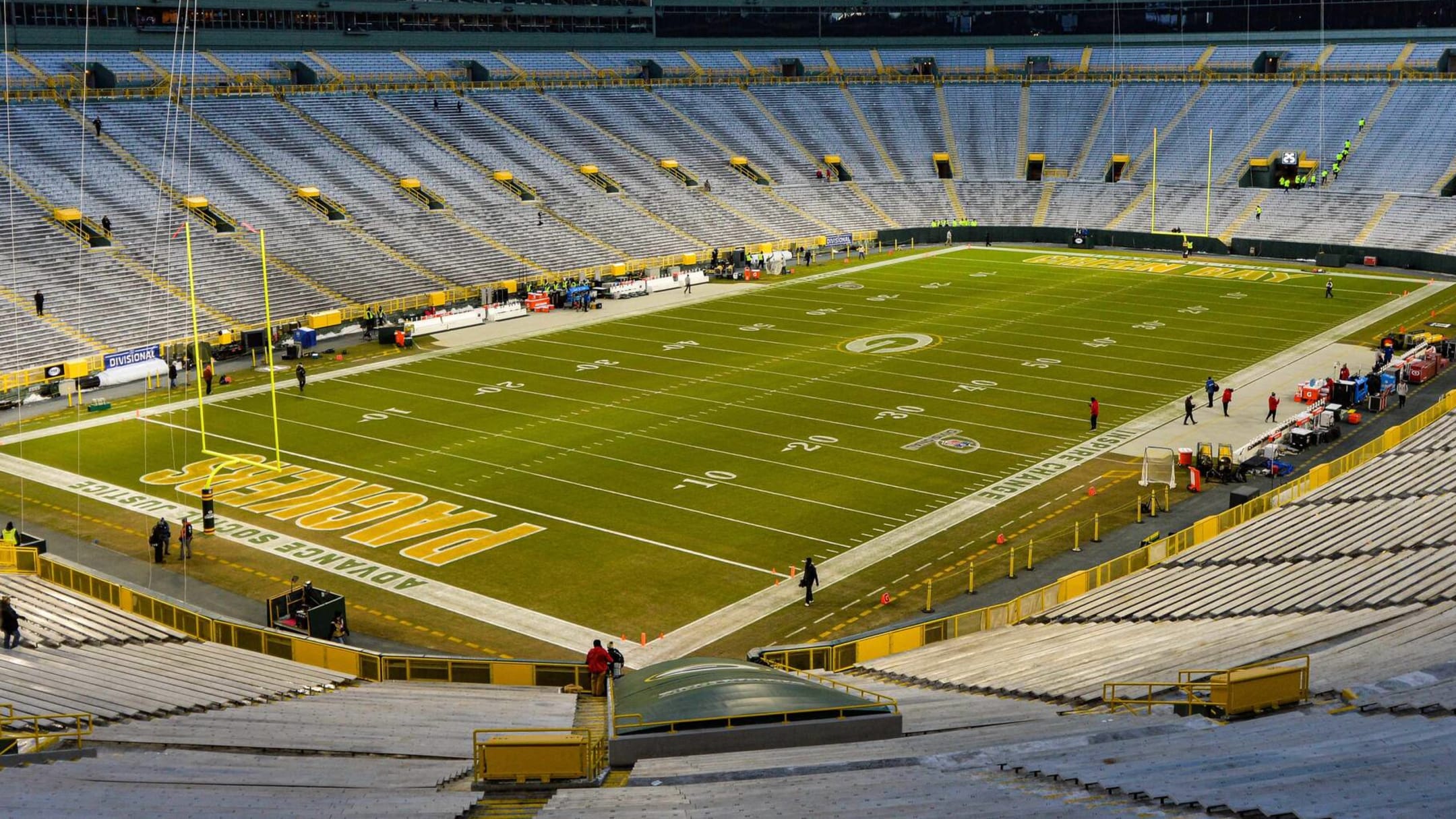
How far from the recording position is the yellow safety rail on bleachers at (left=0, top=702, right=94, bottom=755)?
1453cm

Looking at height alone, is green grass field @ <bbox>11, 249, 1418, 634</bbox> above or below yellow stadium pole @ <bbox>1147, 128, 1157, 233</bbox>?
below

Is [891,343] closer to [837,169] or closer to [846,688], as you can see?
[846,688]

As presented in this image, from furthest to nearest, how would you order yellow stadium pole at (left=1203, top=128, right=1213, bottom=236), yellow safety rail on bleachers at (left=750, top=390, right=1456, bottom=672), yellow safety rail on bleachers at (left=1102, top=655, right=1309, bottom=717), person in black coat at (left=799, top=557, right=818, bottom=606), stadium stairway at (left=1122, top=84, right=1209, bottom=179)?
1. stadium stairway at (left=1122, top=84, right=1209, bottom=179)
2. yellow stadium pole at (left=1203, top=128, right=1213, bottom=236)
3. person in black coat at (left=799, top=557, right=818, bottom=606)
4. yellow safety rail on bleachers at (left=750, top=390, right=1456, bottom=672)
5. yellow safety rail on bleachers at (left=1102, top=655, right=1309, bottom=717)

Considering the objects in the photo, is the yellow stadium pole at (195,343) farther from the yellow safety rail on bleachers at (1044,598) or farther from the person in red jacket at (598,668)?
the yellow safety rail on bleachers at (1044,598)

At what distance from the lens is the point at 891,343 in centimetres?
4641

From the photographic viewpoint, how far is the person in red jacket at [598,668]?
1919 cm

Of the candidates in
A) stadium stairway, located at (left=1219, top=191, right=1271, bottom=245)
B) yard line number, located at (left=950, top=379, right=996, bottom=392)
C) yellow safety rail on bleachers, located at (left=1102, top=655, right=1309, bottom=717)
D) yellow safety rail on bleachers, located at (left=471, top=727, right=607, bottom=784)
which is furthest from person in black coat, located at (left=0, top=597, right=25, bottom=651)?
stadium stairway, located at (left=1219, top=191, right=1271, bottom=245)

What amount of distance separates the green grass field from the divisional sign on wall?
187 inches

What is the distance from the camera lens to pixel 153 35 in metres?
64.5

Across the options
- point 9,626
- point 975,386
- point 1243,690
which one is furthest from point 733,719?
point 975,386

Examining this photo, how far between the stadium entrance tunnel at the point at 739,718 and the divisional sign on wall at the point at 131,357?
3045cm

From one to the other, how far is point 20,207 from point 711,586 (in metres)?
36.4

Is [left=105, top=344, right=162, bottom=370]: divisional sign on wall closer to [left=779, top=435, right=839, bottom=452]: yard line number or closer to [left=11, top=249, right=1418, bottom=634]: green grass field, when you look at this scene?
[left=11, top=249, right=1418, bottom=634]: green grass field

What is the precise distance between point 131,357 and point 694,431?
18.3m
